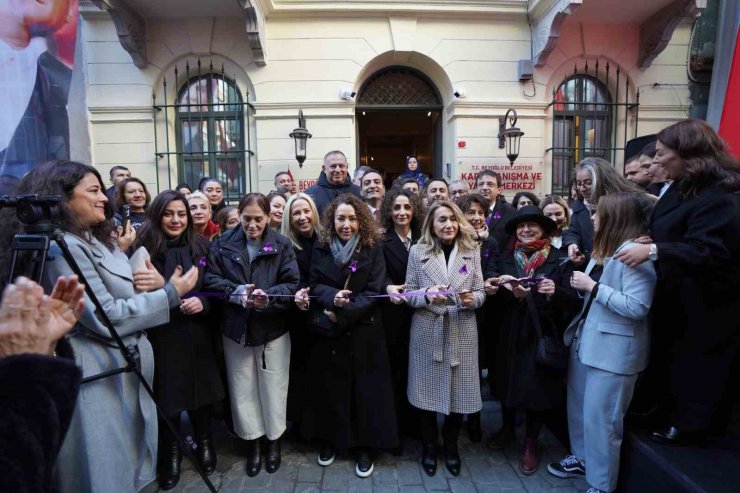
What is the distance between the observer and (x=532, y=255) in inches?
124

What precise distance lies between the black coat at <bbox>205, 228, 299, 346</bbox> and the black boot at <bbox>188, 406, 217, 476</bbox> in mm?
684

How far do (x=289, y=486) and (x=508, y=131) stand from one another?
22.6 ft

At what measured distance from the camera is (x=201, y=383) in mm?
2893

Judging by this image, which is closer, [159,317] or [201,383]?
[159,317]

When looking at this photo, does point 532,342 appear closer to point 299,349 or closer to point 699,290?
point 699,290


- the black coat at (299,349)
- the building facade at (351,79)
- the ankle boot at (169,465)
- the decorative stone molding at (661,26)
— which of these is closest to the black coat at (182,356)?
the ankle boot at (169,465)

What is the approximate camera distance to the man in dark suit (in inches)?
168

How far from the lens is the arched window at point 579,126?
834 cm

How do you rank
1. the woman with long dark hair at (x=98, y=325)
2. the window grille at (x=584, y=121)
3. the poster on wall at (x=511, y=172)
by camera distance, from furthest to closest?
1. the window grille at (x=584, y=121)
2. the poster on wall at (x=511, y=172)
3. the woman with long dark hair at (x=98, y=325)

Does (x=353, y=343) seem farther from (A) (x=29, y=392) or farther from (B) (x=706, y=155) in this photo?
(B) (x=706, y=155)

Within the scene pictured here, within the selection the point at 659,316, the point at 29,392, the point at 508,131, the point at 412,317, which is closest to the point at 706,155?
the point at 659,316

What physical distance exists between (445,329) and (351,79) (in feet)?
20.8

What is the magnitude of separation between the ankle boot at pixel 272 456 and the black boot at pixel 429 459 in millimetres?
1119

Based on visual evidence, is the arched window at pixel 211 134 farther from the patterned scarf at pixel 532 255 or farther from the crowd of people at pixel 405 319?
the patterned scarf at pixel 532 255
